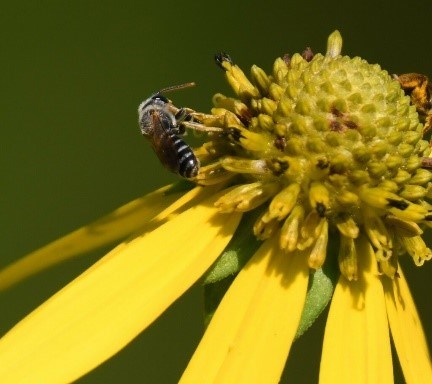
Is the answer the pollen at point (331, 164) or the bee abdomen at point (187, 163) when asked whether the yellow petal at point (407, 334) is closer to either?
the pollen at point (331, 164)

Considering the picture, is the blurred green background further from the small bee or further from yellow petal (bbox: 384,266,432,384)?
yellow petal (bbox: 384,266,432,384)

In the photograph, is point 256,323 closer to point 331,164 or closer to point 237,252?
point 237,252

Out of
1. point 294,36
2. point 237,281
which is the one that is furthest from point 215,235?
point 294,36

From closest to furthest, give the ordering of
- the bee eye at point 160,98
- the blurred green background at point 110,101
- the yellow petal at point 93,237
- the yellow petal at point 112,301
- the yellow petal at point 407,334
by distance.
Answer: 1. the yellow petal at point 112,301
2. the yellow petal at point 407,334
3. the yellow petal at point 93,237
4. the bee eye at point 160,98
5. the blurred green background at point 110,101

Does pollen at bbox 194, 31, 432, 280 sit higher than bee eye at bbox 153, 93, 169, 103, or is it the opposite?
bee eye at bbox 153, 93, 169, 103

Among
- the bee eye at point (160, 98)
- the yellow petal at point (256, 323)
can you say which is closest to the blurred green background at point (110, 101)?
the bee eye at point (160, 98)

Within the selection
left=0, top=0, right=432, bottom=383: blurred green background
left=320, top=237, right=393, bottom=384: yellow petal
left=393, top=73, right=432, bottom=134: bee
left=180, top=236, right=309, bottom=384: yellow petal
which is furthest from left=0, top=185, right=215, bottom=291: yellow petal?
left=0, top=0, right=432, bottom=383: blurred green background
